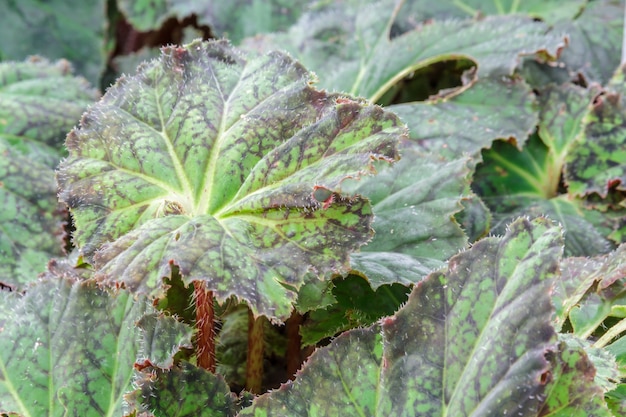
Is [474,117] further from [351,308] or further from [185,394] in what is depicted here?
[185,394]

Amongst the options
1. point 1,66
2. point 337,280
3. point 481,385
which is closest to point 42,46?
point 1,66

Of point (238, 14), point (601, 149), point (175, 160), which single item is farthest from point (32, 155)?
point (601, 149)

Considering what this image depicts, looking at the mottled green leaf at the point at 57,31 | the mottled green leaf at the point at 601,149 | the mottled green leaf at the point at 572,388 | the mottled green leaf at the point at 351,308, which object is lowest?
the mottled green leaf at the point at 572,388

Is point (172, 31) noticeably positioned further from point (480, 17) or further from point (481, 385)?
point (481, 385)

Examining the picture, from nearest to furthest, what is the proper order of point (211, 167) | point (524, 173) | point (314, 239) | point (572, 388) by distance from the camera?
point (572, 388), point (314, 239), point (211, 167), point (524, 173)

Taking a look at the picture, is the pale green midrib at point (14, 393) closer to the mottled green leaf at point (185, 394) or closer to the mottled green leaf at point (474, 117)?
the mottled green leaf at point (185, 394)

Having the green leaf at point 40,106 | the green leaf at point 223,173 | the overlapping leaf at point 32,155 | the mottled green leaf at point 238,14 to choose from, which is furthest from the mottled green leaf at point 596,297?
the mottled green leaf at point 238,14

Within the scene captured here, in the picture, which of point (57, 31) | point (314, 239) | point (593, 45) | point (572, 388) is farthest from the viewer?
point (57, 31)
